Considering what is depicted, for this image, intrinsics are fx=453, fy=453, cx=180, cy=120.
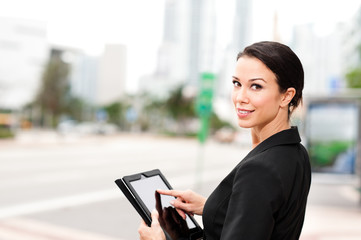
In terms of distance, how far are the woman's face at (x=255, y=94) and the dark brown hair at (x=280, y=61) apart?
15 mm

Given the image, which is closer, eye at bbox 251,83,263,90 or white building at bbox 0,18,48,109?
eye at bbox 251,83,263,90

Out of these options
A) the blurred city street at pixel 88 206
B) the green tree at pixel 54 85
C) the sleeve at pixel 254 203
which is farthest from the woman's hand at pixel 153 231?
the green tree at pixel 54 85

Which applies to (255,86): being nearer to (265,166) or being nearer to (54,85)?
(265,166)

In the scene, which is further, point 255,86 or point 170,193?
point 170,193

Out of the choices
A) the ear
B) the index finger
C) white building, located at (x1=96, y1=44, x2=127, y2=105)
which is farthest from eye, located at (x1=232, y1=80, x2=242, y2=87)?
white building, located at (x1=96, y1=44, x2=127, y2=105)

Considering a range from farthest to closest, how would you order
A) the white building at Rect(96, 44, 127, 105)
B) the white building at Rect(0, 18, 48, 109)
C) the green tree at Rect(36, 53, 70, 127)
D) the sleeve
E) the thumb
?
the white building at Rect(96, 44, 127, 105)
the white building at Rect(0, 18, 48, 109)
the green tree at Rect(36, 53, 70, 127)
the thumb
the sleeve

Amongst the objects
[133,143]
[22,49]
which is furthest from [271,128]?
[22,49]

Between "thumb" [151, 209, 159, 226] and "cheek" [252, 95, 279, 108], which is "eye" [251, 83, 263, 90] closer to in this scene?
"cheek" [252, 95, 279, 108]

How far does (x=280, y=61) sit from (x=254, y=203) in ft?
1.44

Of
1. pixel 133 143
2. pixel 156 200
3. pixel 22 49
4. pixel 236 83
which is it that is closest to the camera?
pixel 236 83

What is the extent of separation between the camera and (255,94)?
4.57 feet

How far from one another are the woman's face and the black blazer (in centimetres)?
8

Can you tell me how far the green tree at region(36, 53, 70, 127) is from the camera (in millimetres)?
34531

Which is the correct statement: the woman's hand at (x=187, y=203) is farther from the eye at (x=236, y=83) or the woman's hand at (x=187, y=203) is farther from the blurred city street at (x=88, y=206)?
the blurred city street at (x=88, y=206)
